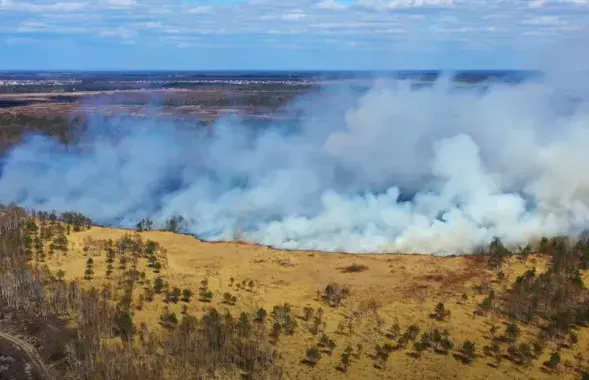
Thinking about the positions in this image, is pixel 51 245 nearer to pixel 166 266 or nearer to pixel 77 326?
pixel 166 266

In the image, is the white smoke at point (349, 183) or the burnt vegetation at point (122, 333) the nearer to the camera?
the burnt vegetation at point (122, 333)

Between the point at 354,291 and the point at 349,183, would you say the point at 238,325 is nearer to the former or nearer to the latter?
the point at 354,291

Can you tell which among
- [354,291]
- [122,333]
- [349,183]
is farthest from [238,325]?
[349,183]

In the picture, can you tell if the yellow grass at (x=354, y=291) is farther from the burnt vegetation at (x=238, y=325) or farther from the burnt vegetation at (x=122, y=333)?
the burnt vegetation at (x=122, y=333)

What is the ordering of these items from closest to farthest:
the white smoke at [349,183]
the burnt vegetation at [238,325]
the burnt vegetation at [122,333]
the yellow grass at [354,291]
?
the burnt vegetation at [122,333]
the burnt vegetation at [238,325]
the yellow grass at [354,291]
the white smoke at [349,183]

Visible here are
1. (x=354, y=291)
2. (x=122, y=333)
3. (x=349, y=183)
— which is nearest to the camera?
(x=122, y=333)

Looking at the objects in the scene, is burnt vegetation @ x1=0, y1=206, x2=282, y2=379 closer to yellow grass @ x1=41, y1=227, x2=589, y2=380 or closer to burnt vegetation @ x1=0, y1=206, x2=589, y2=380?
burnt vegetation @ x1=0, y1=206, x2=589, y2=380

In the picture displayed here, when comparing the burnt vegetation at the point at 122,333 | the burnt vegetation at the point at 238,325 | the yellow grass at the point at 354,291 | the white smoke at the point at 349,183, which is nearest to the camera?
the burnt vegetation at the point at 122,333

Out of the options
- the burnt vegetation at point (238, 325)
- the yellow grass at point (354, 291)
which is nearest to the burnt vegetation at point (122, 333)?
the burnt vegetation at point (238, 325)

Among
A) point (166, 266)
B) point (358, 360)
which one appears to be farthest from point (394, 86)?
point (358, 360)
